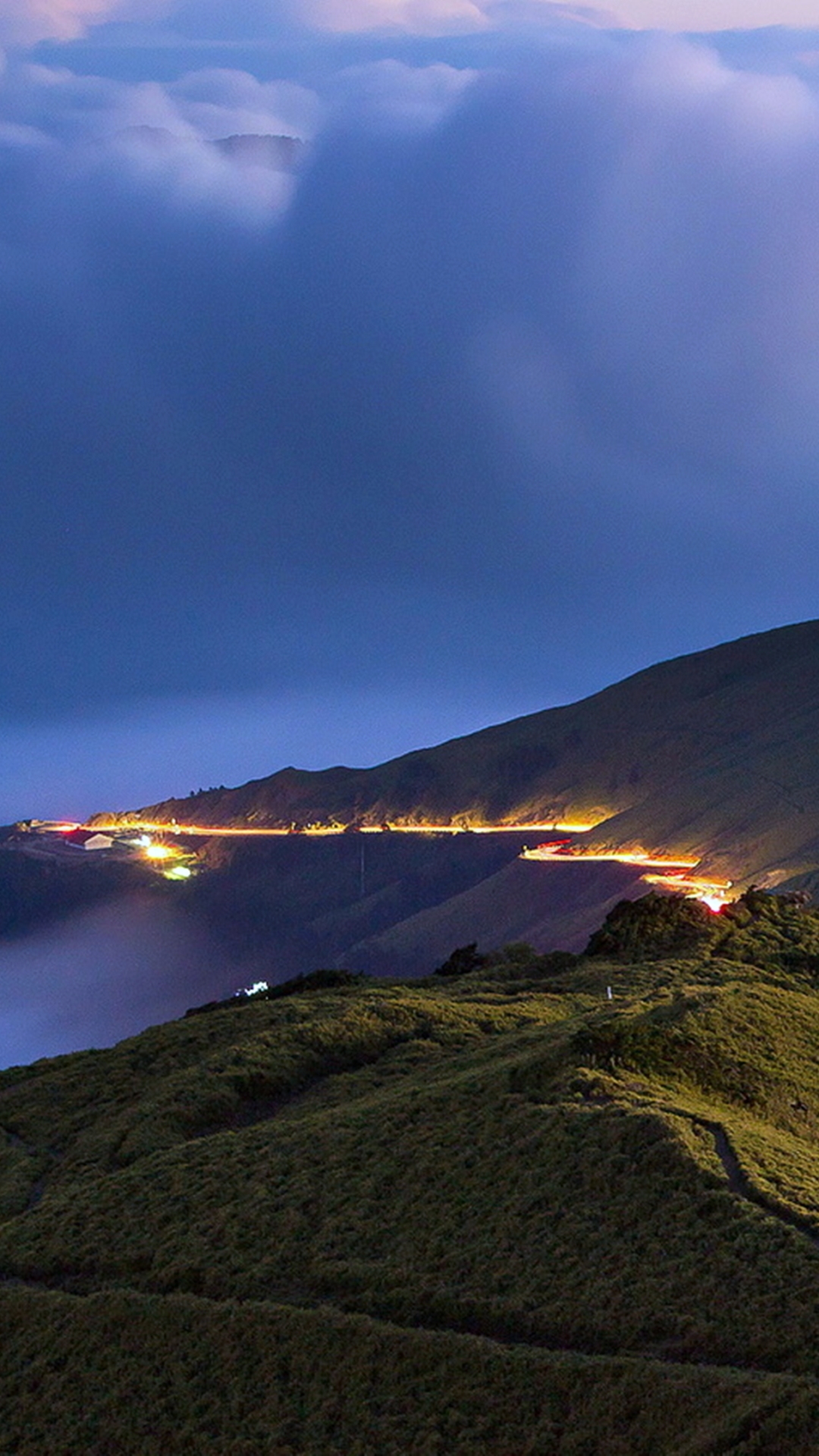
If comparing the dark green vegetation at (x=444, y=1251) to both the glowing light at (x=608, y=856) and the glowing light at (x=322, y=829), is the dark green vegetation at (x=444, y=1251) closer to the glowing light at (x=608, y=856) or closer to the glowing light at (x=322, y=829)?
the glowing light at (x=608, y=856)

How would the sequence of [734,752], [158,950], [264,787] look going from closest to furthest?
[734,752]
[158,950]
[264,787]

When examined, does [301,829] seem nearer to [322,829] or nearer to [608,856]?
[322,829]

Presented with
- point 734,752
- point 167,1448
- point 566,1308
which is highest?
point 734,752

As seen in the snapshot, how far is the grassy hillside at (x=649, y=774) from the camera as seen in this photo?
97125 mm

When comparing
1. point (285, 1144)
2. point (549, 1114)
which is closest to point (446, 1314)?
point (549, 1114)

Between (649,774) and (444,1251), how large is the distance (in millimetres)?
109408

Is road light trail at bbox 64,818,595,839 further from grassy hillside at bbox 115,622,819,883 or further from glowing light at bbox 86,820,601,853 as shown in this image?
grassy hillside at bbox 115,622,819,883

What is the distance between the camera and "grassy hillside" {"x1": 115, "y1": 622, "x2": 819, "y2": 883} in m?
97.1

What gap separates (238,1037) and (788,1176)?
680 inches

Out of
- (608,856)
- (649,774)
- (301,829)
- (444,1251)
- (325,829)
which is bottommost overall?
(444,1251)

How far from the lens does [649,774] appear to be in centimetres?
12525

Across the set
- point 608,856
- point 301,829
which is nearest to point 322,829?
point 301,829

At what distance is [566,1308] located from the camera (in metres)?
15.5

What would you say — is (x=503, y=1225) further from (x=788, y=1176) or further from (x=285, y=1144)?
(x=285, y=1144)
